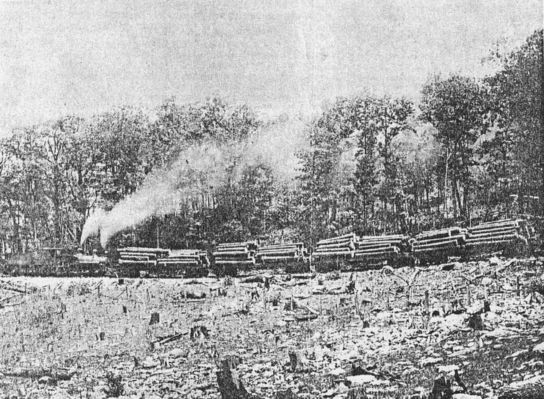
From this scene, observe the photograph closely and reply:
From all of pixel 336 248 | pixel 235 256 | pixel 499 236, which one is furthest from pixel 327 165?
pixel 499 236

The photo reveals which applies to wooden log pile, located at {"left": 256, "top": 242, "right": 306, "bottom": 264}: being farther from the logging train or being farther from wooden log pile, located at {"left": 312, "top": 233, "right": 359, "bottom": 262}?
wooden log pile, located at {"left": 312, "top": 233, "right": 359, "bottom": 262}

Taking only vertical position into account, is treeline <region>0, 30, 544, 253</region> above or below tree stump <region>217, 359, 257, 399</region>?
above

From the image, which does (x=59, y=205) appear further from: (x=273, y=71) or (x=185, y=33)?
(x=273, y=71)

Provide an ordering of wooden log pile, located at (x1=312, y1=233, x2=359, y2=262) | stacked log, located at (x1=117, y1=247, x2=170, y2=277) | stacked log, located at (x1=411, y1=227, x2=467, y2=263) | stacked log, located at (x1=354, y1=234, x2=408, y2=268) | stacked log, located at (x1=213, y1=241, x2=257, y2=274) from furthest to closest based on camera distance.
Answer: stacked log, located at (x1=117, y1=247, x2=170, y2=277) < stacked log, located at (x1=213, y1=241, x2=257, y2=274) < wooden log pile, located at (x1=312, y1=233, x2=359, y2=262) < stacked log, located at (x1=354, y1=234, x2=408, y2=268) < stacked log, located at (x1=411, y1=227, x2=467, y2=263)

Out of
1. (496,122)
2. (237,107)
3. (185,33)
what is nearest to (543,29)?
(496,122)

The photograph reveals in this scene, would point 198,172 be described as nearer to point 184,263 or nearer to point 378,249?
point 184,263

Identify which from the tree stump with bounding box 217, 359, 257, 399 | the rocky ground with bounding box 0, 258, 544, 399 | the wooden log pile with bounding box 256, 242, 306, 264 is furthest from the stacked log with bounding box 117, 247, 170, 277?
the tree stump with bounding box 217, 359, 257, 399
